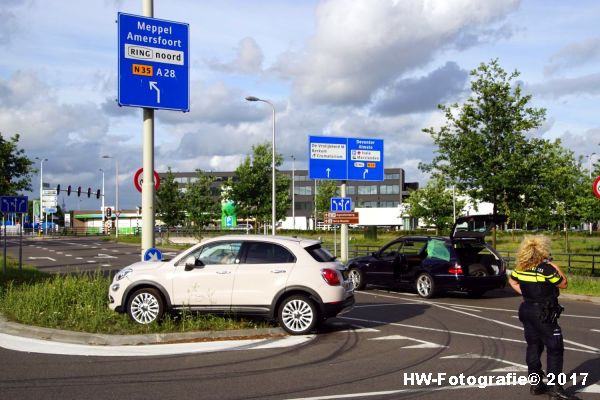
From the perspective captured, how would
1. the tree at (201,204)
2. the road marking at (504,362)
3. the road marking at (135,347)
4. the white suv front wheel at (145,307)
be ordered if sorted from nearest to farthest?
the road marking at (504,362), the road marking at (135,347), the white suv front wheel at (145,307), the tree at (201,204)

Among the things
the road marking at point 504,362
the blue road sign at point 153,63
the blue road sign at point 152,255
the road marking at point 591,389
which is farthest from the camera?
the blue road sign at point 153,63

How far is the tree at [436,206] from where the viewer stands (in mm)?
59503

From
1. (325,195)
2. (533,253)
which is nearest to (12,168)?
(533,253)

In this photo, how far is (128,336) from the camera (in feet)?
31.2

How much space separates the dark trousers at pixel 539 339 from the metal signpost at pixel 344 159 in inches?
818

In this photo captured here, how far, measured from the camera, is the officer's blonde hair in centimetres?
665

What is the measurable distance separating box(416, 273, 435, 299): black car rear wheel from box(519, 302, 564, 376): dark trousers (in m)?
9.70

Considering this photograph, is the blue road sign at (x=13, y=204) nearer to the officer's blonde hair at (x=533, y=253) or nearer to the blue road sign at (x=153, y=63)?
the blue road sign at (x=153, y=63)

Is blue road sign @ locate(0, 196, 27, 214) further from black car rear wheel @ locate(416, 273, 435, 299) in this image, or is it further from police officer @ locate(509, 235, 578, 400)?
police officer @ locate(509, 235, 578, 400)

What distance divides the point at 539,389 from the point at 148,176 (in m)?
8.01

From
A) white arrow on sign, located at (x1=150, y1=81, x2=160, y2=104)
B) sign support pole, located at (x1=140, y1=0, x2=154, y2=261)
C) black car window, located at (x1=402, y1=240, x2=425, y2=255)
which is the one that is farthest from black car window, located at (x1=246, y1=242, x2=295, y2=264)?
black car window, located at (x1=402, y1=240, x2=425, y2=255)

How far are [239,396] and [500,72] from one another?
19.2m

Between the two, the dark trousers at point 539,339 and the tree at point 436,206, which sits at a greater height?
the tree at point 436,206

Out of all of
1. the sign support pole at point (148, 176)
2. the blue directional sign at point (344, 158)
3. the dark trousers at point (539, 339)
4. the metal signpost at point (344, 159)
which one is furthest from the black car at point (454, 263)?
the blue directional sign at point (344, 158)
